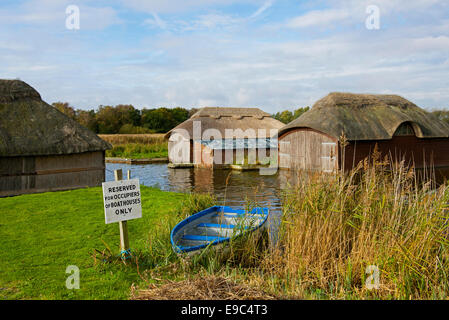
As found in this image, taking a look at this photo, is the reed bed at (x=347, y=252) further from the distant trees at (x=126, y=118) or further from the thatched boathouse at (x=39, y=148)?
the distant trees at (x=126, y=118)

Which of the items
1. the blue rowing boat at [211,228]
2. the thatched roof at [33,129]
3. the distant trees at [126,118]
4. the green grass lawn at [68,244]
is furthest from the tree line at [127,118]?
the blue rowing boat at [211,228]

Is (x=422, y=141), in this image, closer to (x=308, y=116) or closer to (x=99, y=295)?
(x=308, y=116)

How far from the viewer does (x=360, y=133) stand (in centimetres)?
2261

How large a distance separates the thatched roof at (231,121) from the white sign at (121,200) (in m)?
25.3

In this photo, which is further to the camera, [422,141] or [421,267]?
[422,141]

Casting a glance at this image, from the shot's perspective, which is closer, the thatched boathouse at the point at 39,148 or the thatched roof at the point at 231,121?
the thatched boathouse at the point at 39,148

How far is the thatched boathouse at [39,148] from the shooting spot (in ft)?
48.4

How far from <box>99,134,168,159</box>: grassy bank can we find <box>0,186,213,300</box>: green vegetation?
2477 centimetres

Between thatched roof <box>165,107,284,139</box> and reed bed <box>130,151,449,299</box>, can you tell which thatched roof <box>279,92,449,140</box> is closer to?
thatched roof <box>165,107,284,139</box>

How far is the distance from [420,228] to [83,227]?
678 centimetres

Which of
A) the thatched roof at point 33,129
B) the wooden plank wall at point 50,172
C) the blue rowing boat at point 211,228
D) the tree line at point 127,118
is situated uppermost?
the tree line at point 127,118
